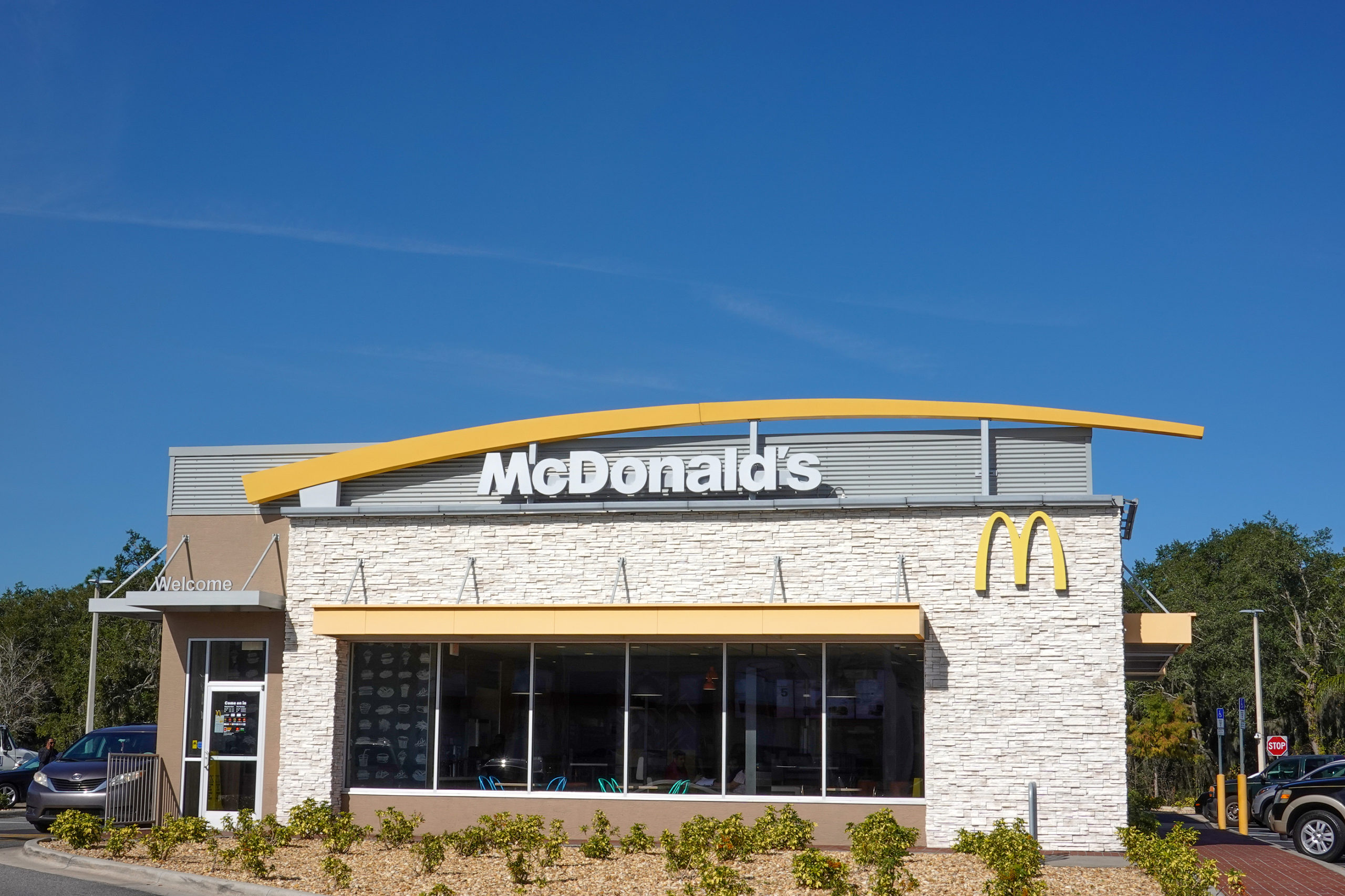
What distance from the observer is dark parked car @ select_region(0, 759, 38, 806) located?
2619 cm

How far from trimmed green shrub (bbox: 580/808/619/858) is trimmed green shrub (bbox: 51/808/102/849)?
6507 millimetres

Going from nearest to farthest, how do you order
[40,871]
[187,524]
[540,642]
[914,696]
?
[40,871] → [914,696] → [540,642] → [187,524]

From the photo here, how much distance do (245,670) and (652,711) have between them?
686 centimetres

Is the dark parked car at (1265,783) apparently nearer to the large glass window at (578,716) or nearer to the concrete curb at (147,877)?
the large glass window at (578,716)

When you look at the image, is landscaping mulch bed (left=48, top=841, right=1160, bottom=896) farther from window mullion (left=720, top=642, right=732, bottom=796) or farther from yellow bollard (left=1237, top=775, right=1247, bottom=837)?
yellow bollard (left=1237, top=775, right=1247, bottom=837)

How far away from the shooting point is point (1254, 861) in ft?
58.1

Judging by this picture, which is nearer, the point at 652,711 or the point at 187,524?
the point at 652,711

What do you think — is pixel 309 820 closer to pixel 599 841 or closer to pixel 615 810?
pixel 615 810

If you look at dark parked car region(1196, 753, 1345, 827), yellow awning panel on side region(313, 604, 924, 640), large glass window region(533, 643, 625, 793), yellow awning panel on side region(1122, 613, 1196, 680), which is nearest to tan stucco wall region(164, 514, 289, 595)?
yellow awning panel on side region(313, 604, 924, 640)

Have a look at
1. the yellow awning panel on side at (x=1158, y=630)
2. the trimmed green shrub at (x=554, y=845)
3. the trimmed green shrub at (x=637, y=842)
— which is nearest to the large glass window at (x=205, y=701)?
the trimmed green shrub at (x=554, y=845)

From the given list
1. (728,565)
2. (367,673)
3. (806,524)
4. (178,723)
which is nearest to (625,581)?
(728,565)

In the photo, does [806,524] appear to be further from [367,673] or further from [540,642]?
[367,673]

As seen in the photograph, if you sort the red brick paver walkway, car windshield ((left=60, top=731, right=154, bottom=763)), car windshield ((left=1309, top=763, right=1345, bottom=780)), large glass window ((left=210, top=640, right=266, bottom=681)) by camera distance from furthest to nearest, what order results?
car windshield ((left=1309, top=763, right=1345, bottom=780))
car windshield ((left=60, top=731, right=154, bottom=763))
large glass window ((left=210, top=640, right=266, bottom=681))
the red brick paver walkway

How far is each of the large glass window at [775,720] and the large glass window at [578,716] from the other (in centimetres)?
174
